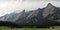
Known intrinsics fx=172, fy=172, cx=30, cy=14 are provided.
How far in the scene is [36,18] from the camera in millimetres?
2432

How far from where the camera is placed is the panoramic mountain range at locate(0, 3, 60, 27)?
2.41m

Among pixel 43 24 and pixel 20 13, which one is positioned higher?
pixel 20 13

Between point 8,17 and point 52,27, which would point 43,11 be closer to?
point 52,27

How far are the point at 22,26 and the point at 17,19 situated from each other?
0.12m

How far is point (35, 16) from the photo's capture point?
244 centimetres

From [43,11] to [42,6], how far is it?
0.25ft

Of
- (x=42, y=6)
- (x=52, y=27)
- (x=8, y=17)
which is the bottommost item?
(x=52, y=27)

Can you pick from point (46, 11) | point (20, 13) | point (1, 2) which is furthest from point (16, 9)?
point (46, 11)

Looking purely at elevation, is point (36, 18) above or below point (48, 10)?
below

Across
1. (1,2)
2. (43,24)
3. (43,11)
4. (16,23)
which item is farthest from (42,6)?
(1,2)

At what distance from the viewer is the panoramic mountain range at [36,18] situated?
94.7 inches

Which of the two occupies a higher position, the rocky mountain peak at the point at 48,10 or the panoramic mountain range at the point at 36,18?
the rocky mountain peak at the point at 48,10

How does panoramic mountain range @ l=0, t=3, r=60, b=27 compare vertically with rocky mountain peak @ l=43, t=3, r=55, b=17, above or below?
below

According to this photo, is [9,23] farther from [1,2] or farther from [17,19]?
[1,2]
